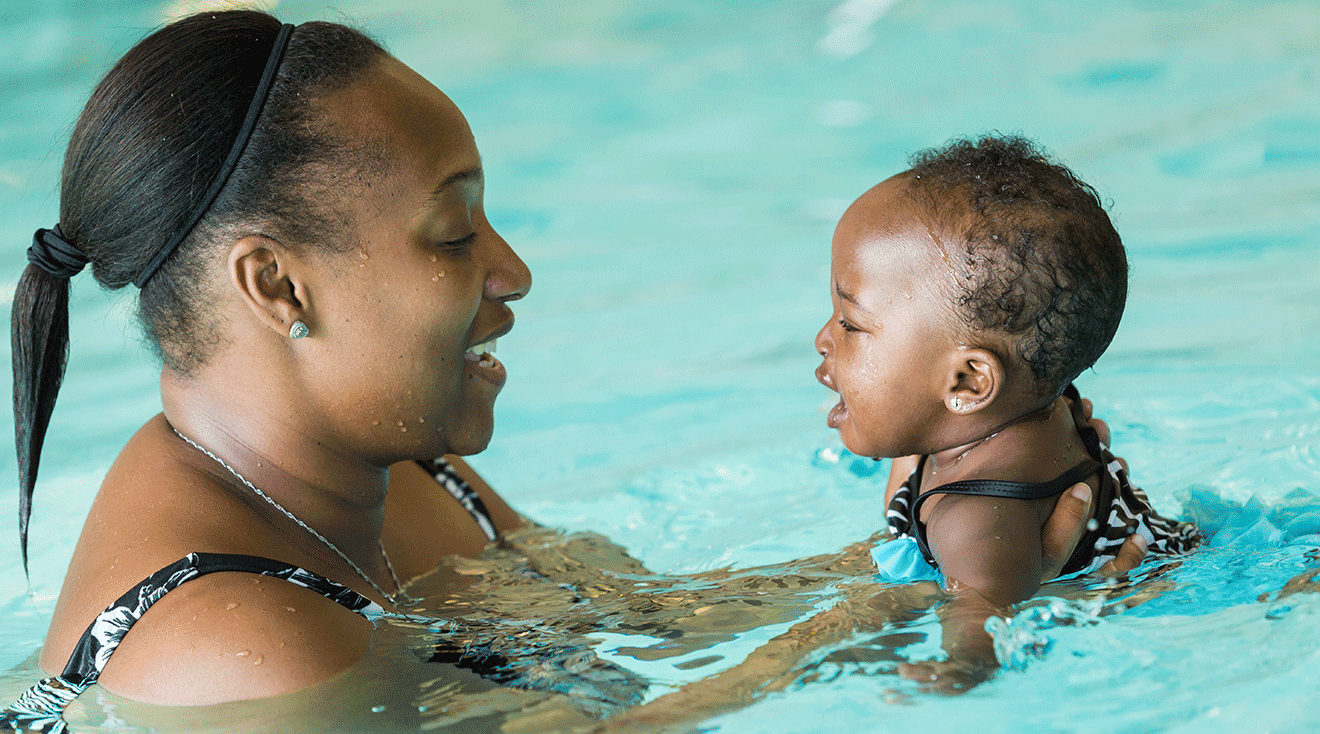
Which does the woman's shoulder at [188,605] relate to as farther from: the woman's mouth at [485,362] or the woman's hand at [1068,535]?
the woman's hand at [1068,535]

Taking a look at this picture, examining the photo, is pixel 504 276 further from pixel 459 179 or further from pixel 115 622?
pixel 115 622

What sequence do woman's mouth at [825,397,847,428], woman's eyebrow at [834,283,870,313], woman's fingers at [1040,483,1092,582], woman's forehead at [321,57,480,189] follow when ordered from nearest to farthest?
woman's forehead at [321,57,480,189], woman's fingers at [1040,483,1092,582], woman's eyebrow at [834,283,870,313], woman's mouth at [825,397,847,428]

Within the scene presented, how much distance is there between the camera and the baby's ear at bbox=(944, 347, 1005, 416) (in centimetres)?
235

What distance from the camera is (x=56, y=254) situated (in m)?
2.18

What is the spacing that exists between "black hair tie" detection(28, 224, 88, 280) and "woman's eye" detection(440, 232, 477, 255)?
65 cm

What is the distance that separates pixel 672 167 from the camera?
7129 millimetres

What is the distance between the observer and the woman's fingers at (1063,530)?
7.38 ft

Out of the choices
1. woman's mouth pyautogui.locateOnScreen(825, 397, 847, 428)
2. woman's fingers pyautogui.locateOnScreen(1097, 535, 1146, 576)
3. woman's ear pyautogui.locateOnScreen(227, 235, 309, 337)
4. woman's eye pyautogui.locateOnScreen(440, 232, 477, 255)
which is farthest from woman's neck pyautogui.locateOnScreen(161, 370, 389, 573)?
woman's fingers pyautogui.locateOnScreen(1097, 535, 1146, 576)

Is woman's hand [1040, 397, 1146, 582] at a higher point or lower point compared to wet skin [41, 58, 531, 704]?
lower

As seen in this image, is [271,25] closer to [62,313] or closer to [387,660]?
[62,313]

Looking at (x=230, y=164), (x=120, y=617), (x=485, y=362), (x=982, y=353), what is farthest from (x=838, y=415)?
(x=120, y=617)

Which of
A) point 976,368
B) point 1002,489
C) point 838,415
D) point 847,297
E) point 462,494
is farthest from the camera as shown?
point 462,494

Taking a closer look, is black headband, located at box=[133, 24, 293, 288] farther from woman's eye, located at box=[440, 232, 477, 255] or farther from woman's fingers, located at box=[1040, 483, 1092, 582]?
woman's fingers, located at box=[1040, 483, 1092, 582]

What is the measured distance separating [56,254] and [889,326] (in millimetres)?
1589
